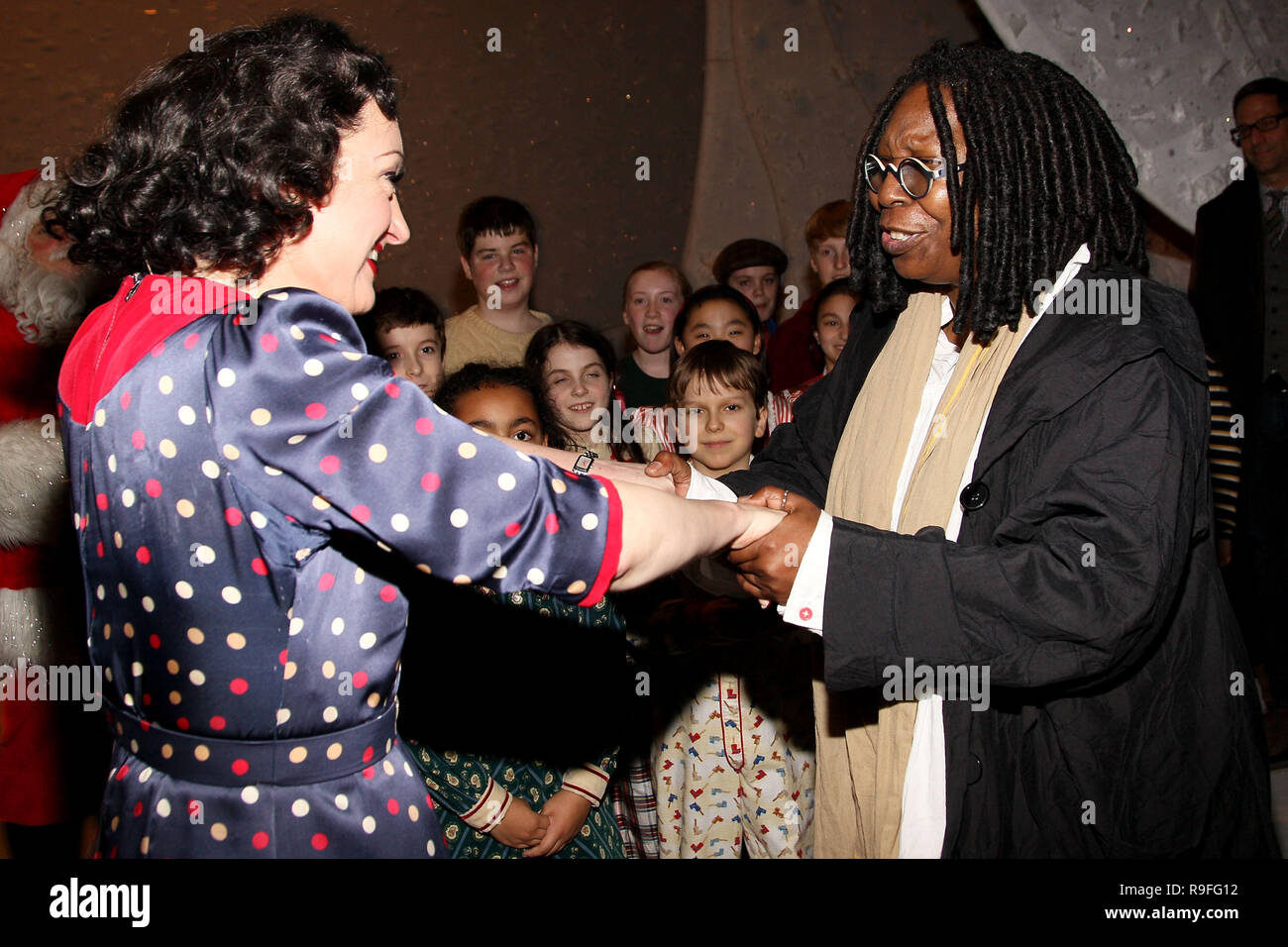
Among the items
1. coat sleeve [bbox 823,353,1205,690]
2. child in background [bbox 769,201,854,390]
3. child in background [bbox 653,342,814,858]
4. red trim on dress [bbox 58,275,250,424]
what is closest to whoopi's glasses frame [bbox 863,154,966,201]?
coat sleeve [bbox 823,353,1205,690]

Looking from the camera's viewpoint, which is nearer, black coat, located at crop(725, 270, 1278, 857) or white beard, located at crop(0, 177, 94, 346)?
black coat, located at crop(725, 270, 1278, 857)

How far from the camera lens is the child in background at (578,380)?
3.53 metres

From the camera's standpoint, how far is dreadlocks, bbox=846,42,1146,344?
185 centimetres

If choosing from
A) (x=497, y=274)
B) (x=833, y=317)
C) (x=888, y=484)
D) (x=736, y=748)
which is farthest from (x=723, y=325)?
(x=888, y=484)

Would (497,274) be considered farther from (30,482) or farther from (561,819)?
(561,819)

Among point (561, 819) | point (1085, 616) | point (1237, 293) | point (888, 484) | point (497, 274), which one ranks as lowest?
point (561, 819)

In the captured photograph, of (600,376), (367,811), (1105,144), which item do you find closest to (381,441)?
(367,811)

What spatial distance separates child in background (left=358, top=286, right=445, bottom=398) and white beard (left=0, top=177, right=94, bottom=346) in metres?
0.96

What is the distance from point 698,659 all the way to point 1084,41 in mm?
4158

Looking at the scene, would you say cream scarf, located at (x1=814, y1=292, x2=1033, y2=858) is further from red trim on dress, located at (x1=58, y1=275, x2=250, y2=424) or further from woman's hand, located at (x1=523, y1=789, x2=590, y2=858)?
red trim on dress, located at (x1=58, y1=275, x2=250, y2=424)

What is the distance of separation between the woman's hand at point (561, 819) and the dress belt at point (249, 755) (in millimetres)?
1148

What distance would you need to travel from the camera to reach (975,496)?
69.8 inches

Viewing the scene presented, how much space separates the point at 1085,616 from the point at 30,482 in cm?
268

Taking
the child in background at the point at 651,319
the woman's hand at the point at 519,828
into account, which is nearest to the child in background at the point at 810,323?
the child in background at the point at 651,319
